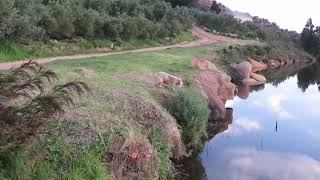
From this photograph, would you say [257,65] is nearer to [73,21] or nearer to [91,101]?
[73,21]

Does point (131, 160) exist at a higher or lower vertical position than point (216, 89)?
higher

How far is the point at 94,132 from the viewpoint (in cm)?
1214

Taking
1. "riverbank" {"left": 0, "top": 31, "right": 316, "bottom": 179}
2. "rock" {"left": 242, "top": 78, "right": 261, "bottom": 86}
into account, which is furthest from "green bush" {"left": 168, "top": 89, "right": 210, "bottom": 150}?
"rock" {"left": 242, "top": 78, "right": 261, "bottom": 86}

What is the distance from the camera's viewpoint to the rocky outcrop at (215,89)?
2295cm

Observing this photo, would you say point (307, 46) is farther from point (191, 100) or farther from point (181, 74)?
point (191, 100)

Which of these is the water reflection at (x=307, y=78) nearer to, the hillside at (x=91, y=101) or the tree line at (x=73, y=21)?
the hillside at (x=91, y=101)

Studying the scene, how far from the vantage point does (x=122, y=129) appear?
42.3 feet

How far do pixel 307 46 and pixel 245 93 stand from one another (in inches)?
2378

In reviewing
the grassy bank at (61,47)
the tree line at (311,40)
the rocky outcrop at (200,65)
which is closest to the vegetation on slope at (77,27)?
the grassy bank at (61,47)

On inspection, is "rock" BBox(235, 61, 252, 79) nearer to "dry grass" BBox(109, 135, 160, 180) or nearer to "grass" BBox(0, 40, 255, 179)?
"grass" BBox(0, 40, 255, 179)

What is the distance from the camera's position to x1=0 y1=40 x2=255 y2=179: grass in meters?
9.87

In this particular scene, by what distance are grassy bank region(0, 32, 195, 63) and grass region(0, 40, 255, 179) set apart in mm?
7035

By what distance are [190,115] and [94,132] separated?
5822 mm

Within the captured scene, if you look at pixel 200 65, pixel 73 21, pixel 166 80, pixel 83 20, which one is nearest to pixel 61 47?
pixel 73 21
